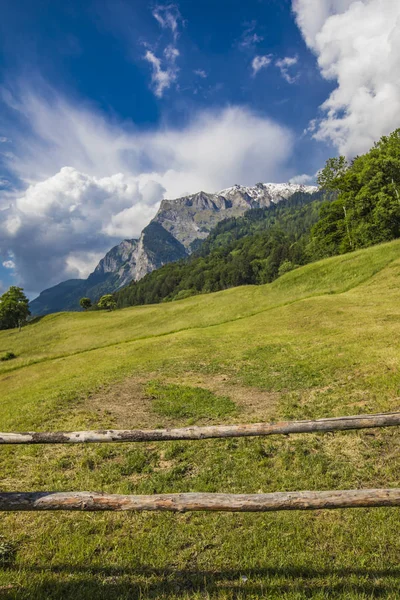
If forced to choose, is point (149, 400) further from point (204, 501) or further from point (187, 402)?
point (204, 501)

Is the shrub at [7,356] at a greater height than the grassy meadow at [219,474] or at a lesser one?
greater

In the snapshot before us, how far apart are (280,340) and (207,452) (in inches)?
624

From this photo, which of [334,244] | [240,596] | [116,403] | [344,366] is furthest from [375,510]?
[334,244]

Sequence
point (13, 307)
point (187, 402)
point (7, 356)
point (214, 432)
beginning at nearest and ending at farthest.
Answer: point (214, 432) < point (187, 402) < point (7, 356) < point (13, 307)

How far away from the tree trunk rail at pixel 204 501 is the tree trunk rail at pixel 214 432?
1056mm

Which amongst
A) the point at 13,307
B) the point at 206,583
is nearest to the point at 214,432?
the point at 206,583

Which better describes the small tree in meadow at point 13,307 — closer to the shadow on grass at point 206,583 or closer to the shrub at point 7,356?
the shrub at point 7,356

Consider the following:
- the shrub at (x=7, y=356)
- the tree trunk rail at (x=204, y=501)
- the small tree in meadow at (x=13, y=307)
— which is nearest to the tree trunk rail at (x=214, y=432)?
the tree trunk rail at (x=204, y=501)

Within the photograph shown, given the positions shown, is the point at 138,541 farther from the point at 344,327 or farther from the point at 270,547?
the point at 344,327

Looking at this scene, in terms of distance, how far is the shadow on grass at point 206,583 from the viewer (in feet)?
17.4

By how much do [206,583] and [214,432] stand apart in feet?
8.15

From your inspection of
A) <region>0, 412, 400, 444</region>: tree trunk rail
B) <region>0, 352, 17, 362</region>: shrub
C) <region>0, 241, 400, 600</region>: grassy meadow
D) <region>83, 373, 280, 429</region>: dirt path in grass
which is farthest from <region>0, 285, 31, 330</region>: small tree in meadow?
<region>0, 412, 400, 444</region>: tree trunk rail

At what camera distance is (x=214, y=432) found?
21.1ft

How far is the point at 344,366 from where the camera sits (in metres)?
16.3
